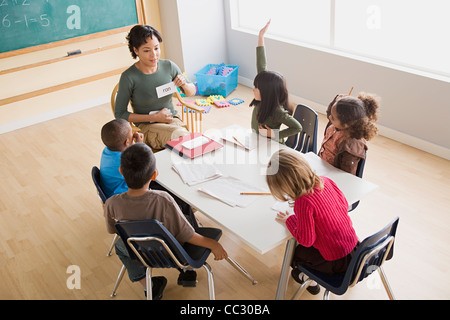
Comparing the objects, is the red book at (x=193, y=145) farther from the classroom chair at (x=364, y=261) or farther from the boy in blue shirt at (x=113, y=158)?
the classroom chair at (x=364, y=261)

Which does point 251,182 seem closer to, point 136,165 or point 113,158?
point 136,165

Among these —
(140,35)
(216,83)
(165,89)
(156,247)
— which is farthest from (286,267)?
(216,83)

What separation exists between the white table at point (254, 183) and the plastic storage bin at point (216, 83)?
2.52 metres

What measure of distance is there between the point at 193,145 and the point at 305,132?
30.7 inches

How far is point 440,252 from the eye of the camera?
2.90 metres

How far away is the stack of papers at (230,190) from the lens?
238cm

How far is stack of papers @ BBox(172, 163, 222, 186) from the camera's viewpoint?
8.48ft

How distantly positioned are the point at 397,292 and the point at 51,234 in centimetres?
241

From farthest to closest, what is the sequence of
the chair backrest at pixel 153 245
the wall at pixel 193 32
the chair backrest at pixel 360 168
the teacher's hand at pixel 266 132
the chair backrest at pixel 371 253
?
the wall at pixel 193 32 < the teacher's hand at pixel 266 132 < the chair backrest at pixel 360 168 < the chair backrest at pixel 153 245 < the chair backrest at pixel 371 253

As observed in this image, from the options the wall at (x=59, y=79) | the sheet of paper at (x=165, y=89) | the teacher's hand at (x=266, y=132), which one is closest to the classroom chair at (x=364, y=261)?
the teacher's hand at (x=266, y=132)

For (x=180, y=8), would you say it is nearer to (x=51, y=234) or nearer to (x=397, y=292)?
(x=51, y=234)

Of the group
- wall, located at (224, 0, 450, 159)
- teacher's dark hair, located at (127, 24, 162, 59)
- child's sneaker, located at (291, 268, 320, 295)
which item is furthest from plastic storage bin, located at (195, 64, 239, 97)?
child's sneaker, located at (291, 268, 320, 295)

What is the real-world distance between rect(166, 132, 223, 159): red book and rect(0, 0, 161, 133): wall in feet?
8.56

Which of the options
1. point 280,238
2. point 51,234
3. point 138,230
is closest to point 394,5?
point 280,238
